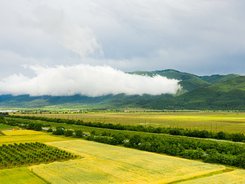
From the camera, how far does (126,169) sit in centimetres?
6962

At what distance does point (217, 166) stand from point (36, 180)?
38.3 meters

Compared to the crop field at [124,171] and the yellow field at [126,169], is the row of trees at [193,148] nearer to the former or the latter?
the crop field at [124,171]

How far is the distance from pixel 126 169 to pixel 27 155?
91.0 feet

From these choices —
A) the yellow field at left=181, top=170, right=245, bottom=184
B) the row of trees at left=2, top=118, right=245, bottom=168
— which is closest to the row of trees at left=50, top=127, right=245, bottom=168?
the row of trees at left=2, top=118, right=245, bottom=168

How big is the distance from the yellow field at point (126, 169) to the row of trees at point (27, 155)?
201 inches

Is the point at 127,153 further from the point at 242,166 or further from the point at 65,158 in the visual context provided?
the point at 242,166

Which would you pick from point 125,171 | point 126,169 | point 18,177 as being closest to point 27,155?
point 18,177

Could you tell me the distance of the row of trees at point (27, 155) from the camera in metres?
77.0

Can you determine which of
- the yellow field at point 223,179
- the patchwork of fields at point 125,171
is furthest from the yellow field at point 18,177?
the yellow field at point 223,179

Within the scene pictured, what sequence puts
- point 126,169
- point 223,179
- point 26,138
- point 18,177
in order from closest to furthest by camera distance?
point 223,179 < point 18,177 < point 126,169 < point 26,138

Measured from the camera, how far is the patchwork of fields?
60.7 meters

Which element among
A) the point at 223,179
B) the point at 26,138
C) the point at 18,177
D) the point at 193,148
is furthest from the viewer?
the point at 26,138

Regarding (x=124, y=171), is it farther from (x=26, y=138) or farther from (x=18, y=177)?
(x=26, y=138)

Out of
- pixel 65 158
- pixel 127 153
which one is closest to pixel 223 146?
pixel 127 153
